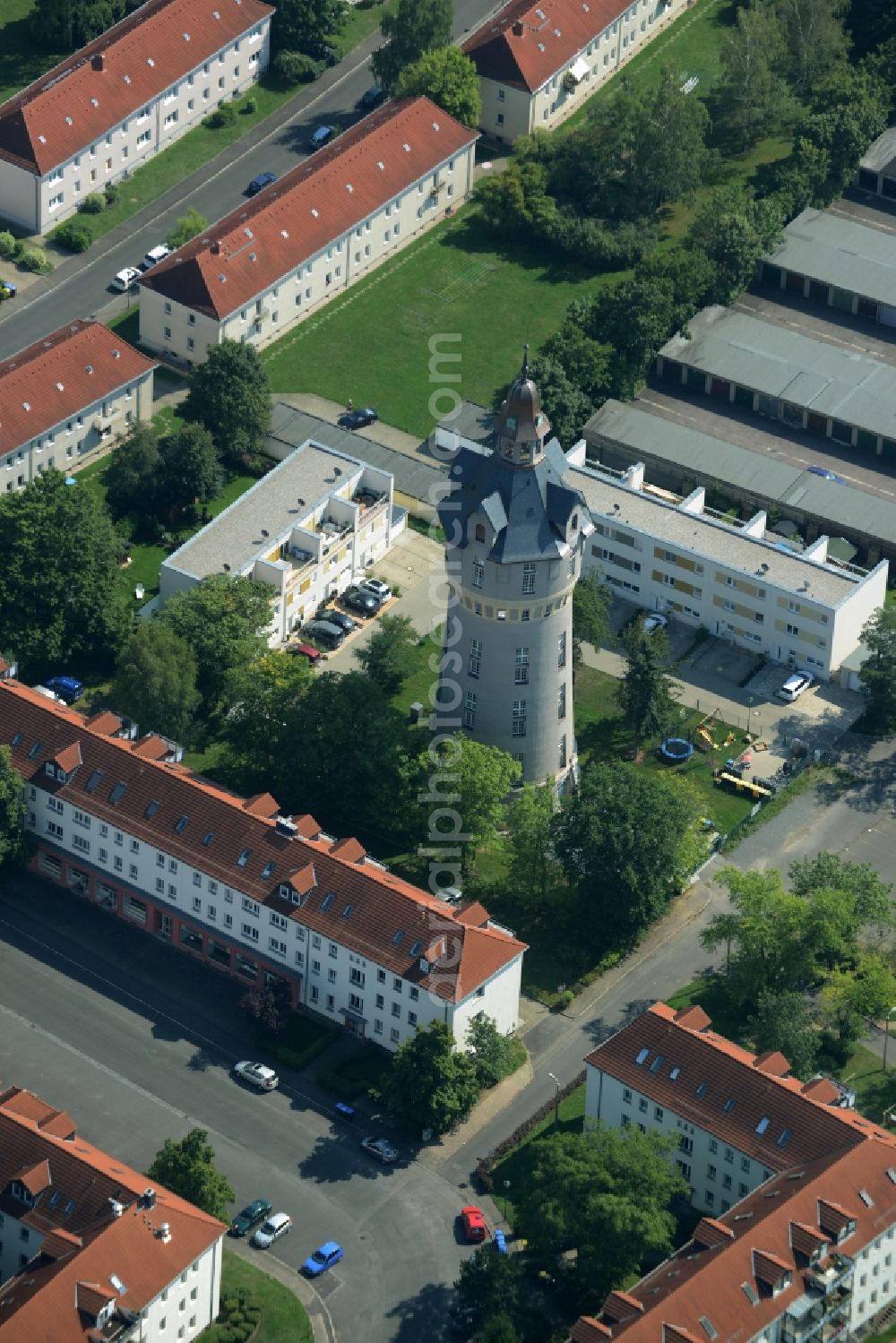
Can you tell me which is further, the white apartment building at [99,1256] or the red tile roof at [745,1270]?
the red tile roof at [745,1270]

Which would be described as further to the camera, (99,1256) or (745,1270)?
(745,1270)

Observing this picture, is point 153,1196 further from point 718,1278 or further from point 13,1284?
point 718,1278

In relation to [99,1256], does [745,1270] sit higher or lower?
lower

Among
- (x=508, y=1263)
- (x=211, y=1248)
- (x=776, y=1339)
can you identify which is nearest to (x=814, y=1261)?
(x=776, y=1339)
